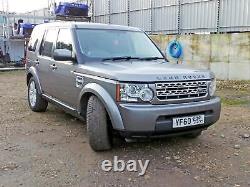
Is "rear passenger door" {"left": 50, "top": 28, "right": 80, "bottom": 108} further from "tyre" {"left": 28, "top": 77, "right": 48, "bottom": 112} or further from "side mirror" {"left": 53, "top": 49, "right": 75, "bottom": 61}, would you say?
"tyre" {"left": 28, "top": 77, "right": 48, "bottom": 112}

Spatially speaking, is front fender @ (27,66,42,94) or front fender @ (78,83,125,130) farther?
front fender @ (27,66,42,94)

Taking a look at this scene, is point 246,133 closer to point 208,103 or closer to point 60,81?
point 208,103

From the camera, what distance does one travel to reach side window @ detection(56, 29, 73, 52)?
519cm

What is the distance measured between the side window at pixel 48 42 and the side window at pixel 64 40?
0.26 m

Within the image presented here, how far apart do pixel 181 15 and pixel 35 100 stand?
9039mm

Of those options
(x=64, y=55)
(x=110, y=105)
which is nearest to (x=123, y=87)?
(x=110, y=105)

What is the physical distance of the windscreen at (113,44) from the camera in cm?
505

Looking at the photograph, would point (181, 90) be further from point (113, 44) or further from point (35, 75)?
point (35, 75)

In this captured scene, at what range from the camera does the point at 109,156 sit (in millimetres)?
4367

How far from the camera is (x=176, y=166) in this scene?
412 cm

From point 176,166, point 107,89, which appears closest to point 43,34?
point 107,89

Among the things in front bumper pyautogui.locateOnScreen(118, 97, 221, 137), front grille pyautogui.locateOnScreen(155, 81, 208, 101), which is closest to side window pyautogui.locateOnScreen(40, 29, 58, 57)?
front bumper pyautogui.locateOnScreen(118, 97, 221, 137)

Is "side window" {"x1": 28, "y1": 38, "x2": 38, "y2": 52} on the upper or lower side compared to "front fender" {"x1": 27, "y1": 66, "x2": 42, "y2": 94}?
upper

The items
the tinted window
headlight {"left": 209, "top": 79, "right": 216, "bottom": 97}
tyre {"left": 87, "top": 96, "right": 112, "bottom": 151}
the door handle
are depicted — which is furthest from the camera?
the tinted window
